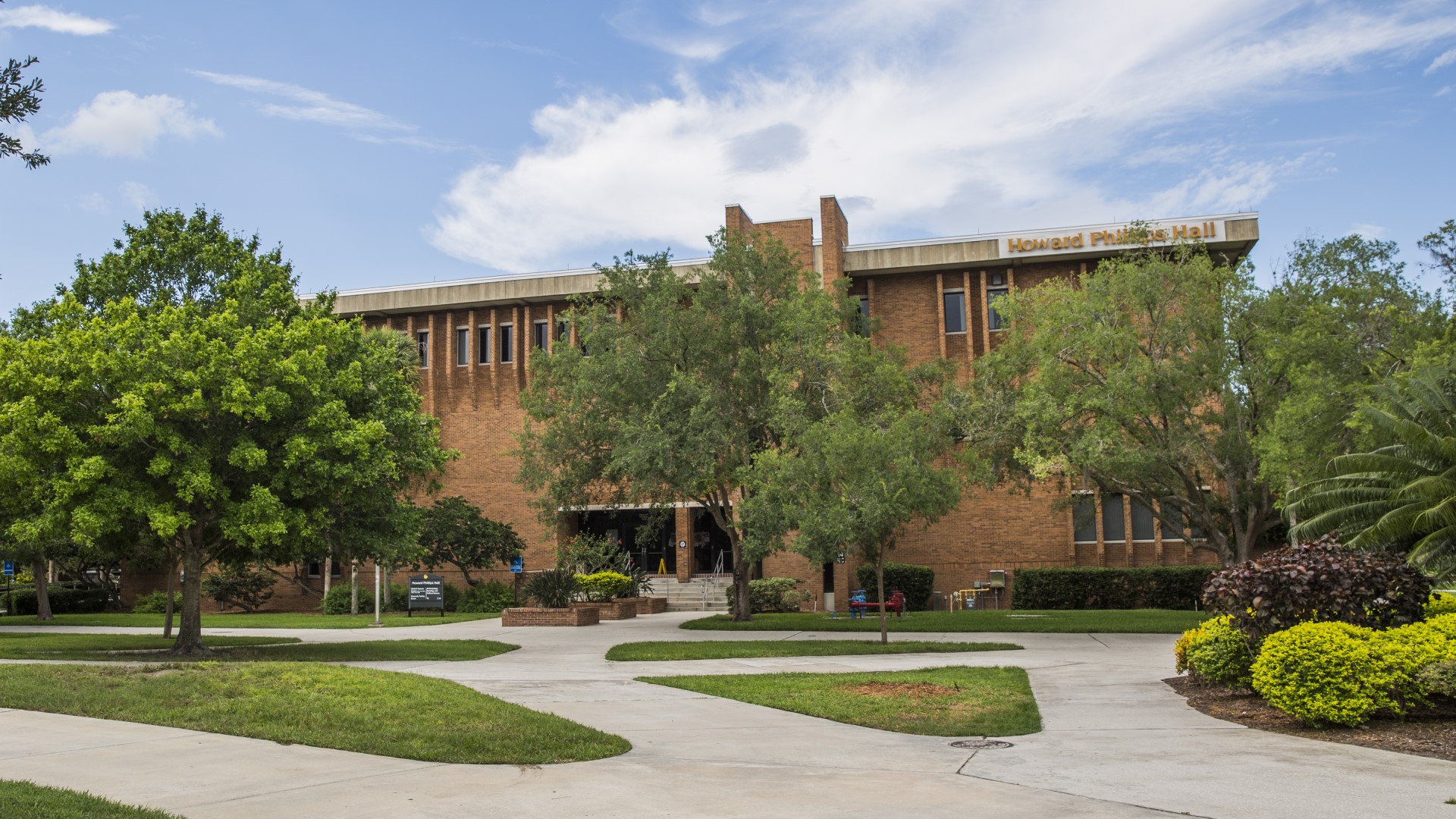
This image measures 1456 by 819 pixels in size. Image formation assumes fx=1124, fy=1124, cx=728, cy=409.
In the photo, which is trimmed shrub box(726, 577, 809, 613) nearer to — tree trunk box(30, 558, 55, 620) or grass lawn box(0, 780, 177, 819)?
tree trunk box(30, 558, 55, 620)

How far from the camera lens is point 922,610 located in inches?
1478

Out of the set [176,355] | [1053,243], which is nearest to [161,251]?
[176,355]

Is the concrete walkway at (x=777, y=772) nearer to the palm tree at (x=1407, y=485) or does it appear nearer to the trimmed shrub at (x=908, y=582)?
the palm tree at (x=1407, y=485)

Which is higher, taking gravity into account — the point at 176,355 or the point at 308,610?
the point at 176,355

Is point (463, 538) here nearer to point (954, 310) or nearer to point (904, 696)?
point (954, 310)

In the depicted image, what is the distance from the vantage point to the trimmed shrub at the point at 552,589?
30422 millimetres

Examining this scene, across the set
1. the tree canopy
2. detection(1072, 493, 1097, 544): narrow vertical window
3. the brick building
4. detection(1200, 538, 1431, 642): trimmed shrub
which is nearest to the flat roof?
the brick building

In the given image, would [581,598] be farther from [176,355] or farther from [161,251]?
[176,355]

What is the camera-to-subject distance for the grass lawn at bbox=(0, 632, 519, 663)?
63.6 feet

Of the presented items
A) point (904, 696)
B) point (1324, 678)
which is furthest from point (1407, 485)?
point (904, 696)

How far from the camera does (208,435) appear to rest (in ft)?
62.0

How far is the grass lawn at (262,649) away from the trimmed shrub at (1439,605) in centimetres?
1442

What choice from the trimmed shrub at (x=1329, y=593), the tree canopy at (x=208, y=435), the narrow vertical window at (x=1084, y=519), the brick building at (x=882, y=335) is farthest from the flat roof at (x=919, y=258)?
the trimmed shrub at (x=1329, y=593)

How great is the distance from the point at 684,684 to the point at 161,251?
15978 millimetres
